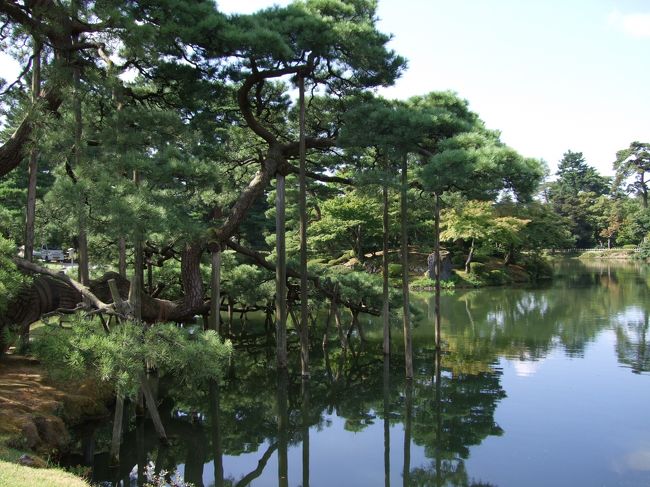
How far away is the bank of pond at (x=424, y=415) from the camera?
23.6ft

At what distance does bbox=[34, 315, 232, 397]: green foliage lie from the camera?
218 inches

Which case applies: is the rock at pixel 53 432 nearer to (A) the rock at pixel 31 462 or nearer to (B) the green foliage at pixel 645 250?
(A) the rock at pixel 31 462

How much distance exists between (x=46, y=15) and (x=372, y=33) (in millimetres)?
5098

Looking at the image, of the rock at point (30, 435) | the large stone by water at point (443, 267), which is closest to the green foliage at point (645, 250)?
the large stone by water at point (443, 267)

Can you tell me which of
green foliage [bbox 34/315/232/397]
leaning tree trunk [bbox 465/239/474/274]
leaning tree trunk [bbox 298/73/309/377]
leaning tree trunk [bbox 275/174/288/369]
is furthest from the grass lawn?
leaning tree trunk [bbox 465/239/474/274]

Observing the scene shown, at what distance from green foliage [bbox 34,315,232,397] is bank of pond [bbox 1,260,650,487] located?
3.58 feet

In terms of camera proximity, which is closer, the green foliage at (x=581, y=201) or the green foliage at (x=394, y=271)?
the green foliage at (x=394, y=271)

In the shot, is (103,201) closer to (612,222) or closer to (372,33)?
(372,33)

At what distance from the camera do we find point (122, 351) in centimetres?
565

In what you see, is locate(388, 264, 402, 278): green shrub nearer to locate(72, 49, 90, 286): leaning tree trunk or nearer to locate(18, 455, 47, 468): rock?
locate(72, 49, 90, 286): leaning tree trunk

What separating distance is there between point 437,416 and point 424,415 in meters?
0.22

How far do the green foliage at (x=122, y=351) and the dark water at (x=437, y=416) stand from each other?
1.82 m

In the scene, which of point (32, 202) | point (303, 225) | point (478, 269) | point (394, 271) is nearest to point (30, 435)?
point (32, 202)

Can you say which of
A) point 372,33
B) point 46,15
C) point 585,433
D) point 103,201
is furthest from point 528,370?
point 46,15
